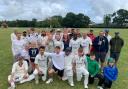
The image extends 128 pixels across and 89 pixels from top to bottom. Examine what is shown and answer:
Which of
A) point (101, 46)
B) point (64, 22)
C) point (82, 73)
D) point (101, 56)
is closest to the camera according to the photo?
point (82, 73)

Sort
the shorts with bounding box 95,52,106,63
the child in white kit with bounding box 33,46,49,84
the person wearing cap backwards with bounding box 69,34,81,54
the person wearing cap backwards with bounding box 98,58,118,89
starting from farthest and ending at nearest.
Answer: the shorts with bounding box 95,52,106,63, the person wearing cap backwards with bounding box 69,34,81,54, the child in white kit with bounding box 33,46,49,84, the person wearing cap backwards with bounding box 98,58,118,89

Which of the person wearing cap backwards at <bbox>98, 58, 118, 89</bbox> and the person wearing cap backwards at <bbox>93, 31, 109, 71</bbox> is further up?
the person wearing cap backwards at <bbox>93, 31, 109, 71</bbox>

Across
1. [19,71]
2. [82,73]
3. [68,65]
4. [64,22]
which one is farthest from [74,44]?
[64,22]

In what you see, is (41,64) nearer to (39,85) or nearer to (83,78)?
(39,85)

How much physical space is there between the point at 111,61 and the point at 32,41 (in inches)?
196

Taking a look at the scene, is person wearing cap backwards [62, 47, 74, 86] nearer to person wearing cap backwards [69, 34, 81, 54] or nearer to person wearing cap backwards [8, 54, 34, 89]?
person wearing cap backwards [69, 34, 81, 54]

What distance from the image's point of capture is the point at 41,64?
1495cm

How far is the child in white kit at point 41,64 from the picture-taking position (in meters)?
14.7

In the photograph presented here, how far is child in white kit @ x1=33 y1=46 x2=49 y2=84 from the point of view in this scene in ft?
48.4

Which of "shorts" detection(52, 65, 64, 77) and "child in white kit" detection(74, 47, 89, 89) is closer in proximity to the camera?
"child in white kit" detection(74, 47, 89, 89)

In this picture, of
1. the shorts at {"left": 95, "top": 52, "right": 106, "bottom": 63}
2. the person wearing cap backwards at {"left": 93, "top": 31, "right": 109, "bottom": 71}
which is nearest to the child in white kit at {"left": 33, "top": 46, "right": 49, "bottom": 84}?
the person wearing cap backwards at {"left": 93, "top": 31, "right": 109, "bottom": 71}

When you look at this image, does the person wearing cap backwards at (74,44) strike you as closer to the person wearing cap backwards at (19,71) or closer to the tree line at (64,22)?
the person wearing cap backwards at (19,71)

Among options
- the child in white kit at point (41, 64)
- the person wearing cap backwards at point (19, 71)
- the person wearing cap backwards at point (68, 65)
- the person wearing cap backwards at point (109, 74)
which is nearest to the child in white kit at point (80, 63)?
the person wearing cap backwards at point (68, 65)

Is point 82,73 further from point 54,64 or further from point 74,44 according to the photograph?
point 74,44
